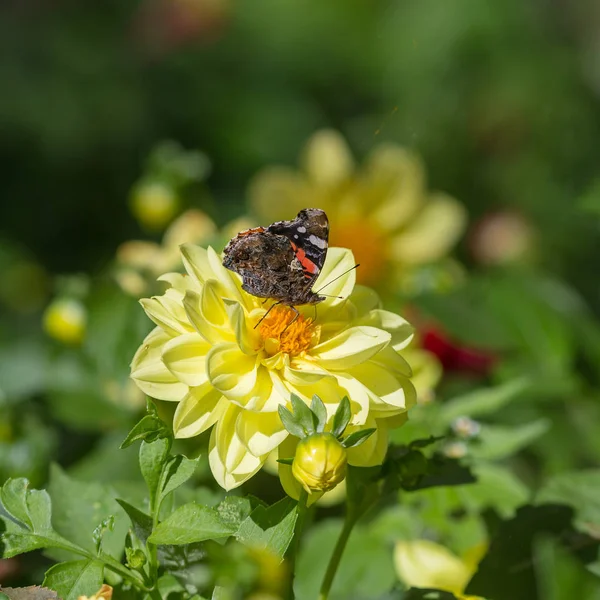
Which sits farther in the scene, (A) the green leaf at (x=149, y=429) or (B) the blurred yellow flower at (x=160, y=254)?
(B) the blurred yellow flower at (x=160, y=254)

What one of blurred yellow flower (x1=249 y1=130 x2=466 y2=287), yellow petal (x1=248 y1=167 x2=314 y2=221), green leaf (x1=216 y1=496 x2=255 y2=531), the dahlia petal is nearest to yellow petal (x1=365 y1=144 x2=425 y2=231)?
blurred yellow flower (x1=249 y1=130 x2=466 y2=287)

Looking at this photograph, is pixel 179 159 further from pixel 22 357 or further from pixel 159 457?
pixel 159 457

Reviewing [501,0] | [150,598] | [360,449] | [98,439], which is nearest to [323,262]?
[360,449]

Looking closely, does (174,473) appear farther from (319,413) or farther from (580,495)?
(580,495)

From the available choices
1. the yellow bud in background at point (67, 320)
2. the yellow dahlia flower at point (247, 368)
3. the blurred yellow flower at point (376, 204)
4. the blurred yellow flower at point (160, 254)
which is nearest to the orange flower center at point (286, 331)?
the yellow dahlia flower at point (247, 368)

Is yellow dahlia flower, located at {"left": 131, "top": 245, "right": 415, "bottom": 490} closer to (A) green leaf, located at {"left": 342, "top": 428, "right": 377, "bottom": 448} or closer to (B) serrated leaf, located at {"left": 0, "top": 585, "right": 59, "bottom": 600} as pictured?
(A) green leaf, located at {"left": 342, "top": 428, "right": 377, "bottom": 448}

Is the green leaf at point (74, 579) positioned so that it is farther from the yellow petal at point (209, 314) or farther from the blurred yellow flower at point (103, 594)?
the yellow petal at point (209, 314)
